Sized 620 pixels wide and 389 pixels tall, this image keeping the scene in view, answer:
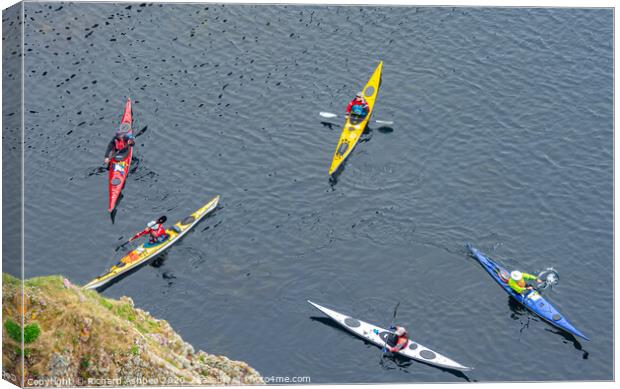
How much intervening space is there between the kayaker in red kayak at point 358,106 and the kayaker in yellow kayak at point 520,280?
20.3 metres

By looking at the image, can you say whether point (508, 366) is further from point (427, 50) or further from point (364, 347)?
point (427, 50)

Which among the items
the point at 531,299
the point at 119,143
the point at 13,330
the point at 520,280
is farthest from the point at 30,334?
the point at 531,299

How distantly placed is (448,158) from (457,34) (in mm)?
13104

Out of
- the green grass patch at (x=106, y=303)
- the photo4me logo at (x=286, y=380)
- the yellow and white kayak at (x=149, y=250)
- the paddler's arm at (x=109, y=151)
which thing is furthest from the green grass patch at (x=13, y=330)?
the paddler's arm at (x=109, y=151)

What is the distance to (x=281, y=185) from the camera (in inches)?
3356

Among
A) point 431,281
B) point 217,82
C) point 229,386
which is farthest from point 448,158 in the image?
point 229,386

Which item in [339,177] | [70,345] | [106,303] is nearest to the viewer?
[70,345]

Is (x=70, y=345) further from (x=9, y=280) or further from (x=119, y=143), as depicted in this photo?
(x=119, y=143)

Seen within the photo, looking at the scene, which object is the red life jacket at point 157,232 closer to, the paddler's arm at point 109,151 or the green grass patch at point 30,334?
the paddler's arm at point 109,151

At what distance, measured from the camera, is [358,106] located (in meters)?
92.0

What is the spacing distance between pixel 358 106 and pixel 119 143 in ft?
59.5

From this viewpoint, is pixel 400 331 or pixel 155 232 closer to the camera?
pixel 400 331

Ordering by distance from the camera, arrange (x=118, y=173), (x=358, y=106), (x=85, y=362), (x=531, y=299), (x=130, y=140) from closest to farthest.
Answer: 1. (x=85, y=362)
2. (x=531, y=299)
3. (x=118, y=173)
4. (x=130, y=140)
5. (x=358, y=106)

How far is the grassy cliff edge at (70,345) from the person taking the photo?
63.6 meters
